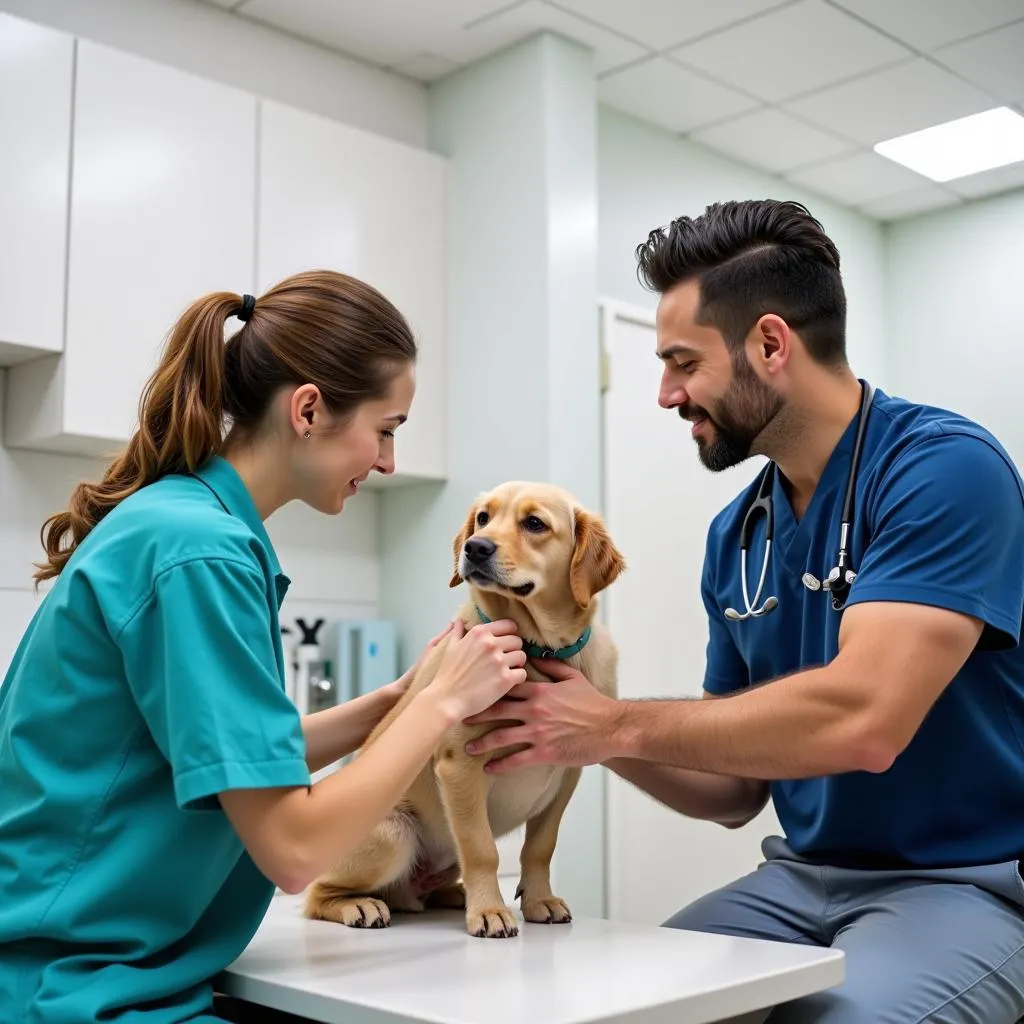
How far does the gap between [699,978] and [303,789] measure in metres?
0.40

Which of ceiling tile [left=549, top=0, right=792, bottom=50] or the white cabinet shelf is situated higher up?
ceiling tile [left=549, top=0, right=792, bottom=50]

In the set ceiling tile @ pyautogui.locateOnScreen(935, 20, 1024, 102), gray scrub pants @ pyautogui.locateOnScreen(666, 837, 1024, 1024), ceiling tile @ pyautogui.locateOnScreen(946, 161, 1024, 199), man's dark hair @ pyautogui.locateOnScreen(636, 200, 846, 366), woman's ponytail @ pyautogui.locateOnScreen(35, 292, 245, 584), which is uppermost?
ceiling tile @ pyautogui.locateOnScreen(935, 20, 1024, 102)

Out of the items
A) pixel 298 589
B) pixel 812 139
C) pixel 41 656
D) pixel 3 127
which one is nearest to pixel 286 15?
pixel 3 127

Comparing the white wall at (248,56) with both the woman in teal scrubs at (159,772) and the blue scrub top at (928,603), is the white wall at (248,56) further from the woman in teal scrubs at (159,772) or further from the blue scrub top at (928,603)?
the blue scrub top at (928,603)

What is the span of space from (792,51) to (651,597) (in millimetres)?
1574

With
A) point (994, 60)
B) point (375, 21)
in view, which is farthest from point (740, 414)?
point (994, 60)

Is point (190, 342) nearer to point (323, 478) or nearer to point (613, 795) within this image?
point (323, 478)

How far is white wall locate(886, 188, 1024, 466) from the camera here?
442cm

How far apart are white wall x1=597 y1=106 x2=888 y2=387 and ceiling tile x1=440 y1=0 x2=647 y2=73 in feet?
1.14

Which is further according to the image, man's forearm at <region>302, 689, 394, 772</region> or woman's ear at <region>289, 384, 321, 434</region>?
man's forearm at <region>302, 689, 394, 772</region>

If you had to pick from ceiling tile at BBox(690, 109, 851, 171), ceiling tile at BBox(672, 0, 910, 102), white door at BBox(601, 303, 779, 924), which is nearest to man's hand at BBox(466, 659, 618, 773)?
white door at BBox(601, 303, 779, 924)

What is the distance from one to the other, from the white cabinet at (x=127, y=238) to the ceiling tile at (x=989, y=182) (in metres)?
2.69

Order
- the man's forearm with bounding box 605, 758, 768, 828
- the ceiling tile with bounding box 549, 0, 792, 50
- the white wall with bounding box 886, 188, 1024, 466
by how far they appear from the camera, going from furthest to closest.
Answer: the white wall with bounding box 886, 188, 1024, 466, the ceiling tile with bounding box 549, 0, 792, 50, the man's forearm with bounding box 605, 758, 768, 828

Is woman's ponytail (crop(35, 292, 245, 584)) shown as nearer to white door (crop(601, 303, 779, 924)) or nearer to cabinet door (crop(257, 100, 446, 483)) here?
→ cabinet door (crop(257, 100, 446, 483))
